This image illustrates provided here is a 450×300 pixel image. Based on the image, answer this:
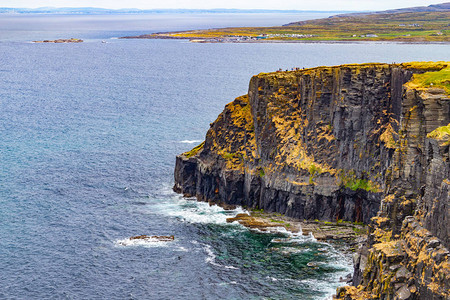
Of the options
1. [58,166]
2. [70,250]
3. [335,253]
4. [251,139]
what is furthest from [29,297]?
[58,166]

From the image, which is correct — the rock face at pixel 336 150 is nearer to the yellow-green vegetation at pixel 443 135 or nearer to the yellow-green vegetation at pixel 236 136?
the yellow-green vegetation at pixel 236 136

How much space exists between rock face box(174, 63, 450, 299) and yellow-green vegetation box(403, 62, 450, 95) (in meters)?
0.20

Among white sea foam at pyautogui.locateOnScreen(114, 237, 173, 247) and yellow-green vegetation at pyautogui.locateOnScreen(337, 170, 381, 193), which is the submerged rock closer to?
white sea foam at pyautogui.locateOnScreen(114, 237, 173, 247)

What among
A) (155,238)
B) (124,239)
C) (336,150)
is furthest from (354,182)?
(124,239)

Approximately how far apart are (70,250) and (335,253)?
38.6 metres

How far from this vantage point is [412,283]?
6875cm

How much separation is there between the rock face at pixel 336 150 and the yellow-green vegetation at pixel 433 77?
0.20 meters

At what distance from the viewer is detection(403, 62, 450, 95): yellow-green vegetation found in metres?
85.0

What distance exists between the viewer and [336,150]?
111500 mm

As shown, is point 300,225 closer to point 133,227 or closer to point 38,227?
point 133,227

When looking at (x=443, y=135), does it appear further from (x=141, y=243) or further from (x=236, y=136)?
(x=236, y=136)

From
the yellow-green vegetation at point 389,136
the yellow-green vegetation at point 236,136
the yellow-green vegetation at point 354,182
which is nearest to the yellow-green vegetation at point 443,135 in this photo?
the yellow-green vegetation at point 389,136

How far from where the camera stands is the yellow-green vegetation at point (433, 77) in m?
85.0

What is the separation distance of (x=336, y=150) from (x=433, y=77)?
26250 millimetres
